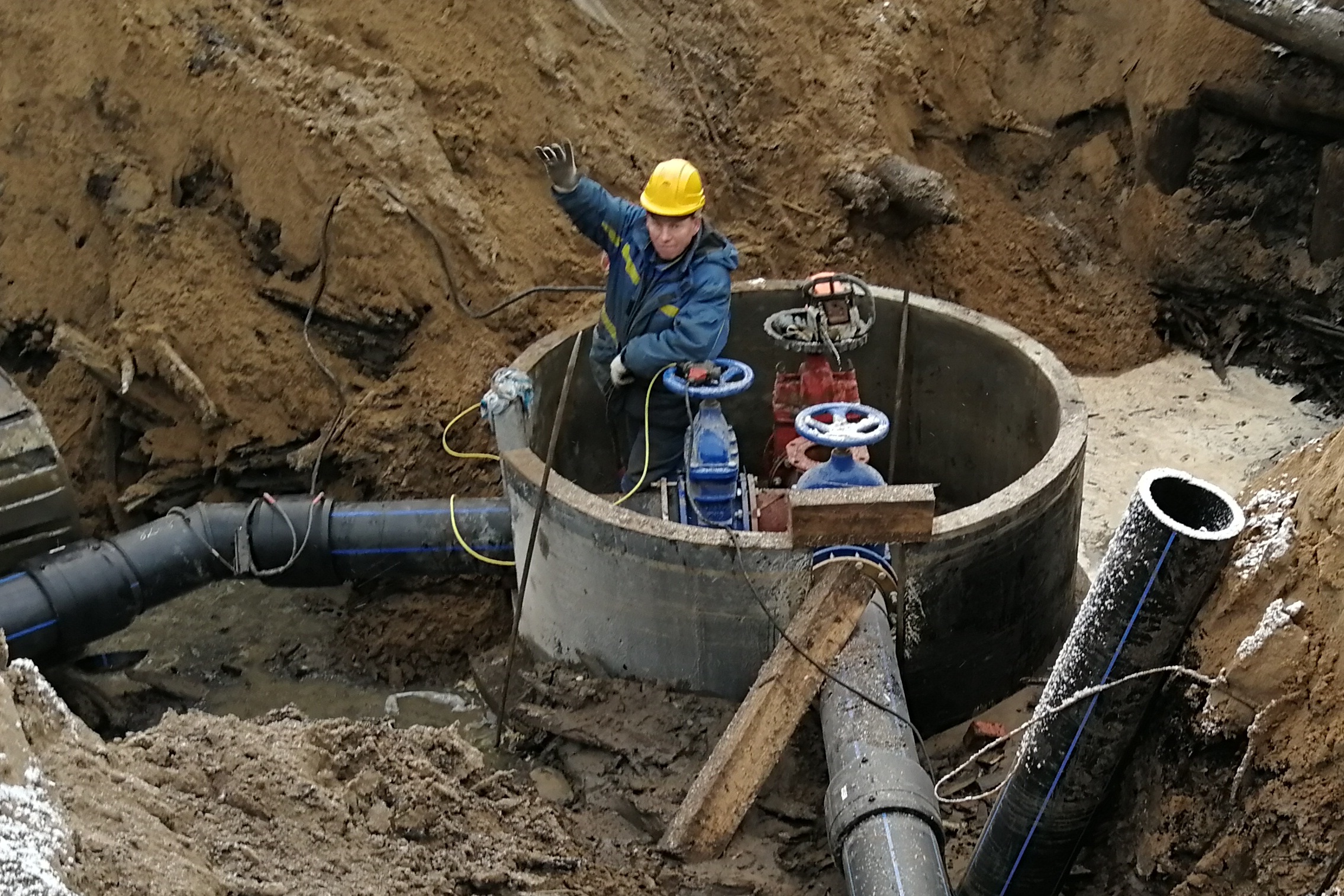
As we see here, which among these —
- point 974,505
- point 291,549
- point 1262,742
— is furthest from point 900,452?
point 1262,742

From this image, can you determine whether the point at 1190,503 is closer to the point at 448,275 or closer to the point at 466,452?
the point at 466,452

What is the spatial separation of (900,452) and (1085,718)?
11.4ft

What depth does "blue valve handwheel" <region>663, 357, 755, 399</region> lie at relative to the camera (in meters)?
4.71

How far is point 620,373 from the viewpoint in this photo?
16.9 feet

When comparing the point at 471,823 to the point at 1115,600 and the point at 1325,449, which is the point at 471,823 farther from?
the point at 1325,449

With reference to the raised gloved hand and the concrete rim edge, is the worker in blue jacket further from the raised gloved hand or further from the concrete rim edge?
the concrete rim edge

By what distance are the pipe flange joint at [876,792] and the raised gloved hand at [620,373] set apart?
2.12m

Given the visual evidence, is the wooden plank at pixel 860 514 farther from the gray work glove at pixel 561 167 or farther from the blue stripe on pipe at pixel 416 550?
the gray work glove at pixel 561 167

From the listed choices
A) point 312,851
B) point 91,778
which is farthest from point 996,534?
point 91,778

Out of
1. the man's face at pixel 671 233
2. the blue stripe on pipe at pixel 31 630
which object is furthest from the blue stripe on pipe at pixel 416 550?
the man's face at pixel 671 233

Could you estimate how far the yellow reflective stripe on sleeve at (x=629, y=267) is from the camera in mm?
5266

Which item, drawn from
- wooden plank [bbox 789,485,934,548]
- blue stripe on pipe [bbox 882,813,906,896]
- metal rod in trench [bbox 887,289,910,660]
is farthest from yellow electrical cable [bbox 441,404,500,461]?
blue stripe on pipe [bbox 882,813,906,896]

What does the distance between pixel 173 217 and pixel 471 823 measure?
360 cm

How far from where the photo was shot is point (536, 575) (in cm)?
473
